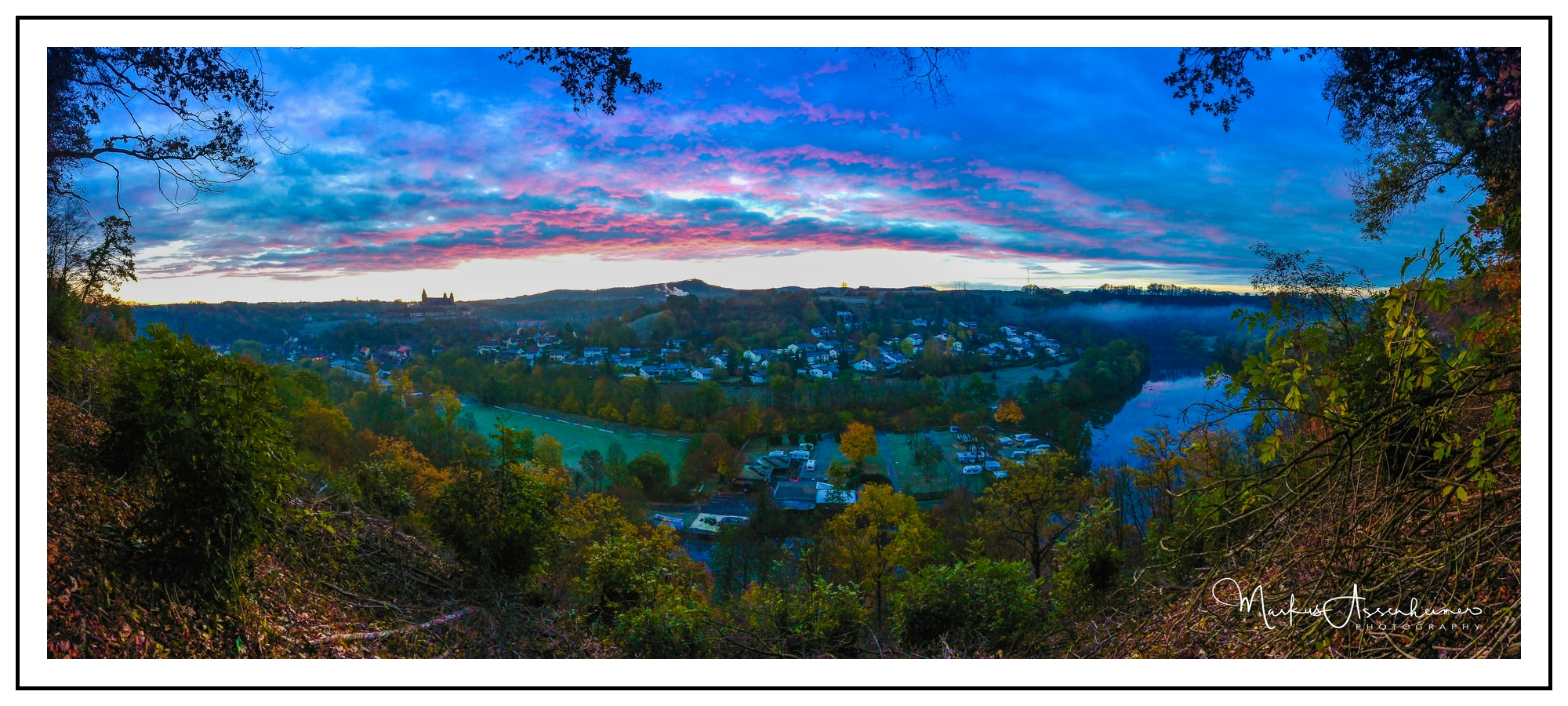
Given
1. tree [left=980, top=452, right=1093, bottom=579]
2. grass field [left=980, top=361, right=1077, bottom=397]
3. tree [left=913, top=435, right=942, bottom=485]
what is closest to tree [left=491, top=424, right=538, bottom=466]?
tree [left=913, top=435, right=942, bottom=485]

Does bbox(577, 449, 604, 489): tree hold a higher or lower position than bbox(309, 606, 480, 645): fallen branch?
higher

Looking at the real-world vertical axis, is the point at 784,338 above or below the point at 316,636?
above

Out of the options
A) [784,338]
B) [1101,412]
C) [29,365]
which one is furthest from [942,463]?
[29,365]

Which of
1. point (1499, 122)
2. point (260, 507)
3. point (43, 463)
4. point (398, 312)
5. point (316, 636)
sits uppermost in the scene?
point (1499, 122)

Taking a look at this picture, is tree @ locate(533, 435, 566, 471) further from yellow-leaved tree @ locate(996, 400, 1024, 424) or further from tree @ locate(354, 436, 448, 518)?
yellow-leaved tree @ locate(996, 400, 1024, 424)

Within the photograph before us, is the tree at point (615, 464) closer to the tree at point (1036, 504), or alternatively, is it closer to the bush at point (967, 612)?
the bush at point (967, 612)

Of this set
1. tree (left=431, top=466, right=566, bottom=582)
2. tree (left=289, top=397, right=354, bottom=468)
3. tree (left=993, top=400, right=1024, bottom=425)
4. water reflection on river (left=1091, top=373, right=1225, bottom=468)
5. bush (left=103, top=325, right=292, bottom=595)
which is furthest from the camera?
tree (left=993, top=400, right=1024, bottom=425)

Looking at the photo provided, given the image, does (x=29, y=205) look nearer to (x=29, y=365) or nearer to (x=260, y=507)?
(x=29, y=365)
